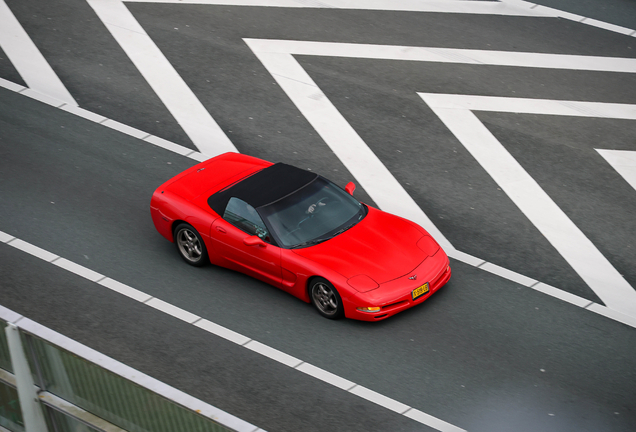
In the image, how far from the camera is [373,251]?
998 cm

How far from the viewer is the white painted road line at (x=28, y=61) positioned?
49.3 feet

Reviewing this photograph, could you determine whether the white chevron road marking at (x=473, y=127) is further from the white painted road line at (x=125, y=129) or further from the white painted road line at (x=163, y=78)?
the white painted road line at (x=125, y=129)

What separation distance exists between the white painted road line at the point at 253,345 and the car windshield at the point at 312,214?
132cm

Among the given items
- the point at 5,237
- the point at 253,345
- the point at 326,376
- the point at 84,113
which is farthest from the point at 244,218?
the point at 84,113

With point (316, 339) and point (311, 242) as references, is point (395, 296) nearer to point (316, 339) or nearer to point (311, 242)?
point (316, 339)

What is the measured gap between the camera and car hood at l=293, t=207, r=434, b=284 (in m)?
9.68

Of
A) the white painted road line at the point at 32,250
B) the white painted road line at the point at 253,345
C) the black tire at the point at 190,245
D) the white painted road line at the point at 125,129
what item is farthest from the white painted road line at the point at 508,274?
the white painted road line at the point at 125,129

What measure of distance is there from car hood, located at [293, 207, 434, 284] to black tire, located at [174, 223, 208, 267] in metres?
1.55

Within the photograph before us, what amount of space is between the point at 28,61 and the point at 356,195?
769cm

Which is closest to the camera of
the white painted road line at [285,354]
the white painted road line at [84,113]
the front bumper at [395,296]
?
the white painted road line at [285,354]

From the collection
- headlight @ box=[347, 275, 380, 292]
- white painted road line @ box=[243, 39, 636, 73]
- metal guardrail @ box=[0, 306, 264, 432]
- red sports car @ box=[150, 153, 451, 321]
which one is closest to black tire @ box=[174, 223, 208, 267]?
red sports car @ box=[150, 153, 451, 321]

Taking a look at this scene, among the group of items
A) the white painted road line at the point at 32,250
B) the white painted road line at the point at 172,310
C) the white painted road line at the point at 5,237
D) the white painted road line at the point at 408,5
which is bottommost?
the white painted road line at the point at 172,310

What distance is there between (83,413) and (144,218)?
21.7ft

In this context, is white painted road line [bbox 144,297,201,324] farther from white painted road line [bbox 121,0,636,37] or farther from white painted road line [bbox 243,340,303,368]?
white painted road line [bbox 121,0,636,37]
